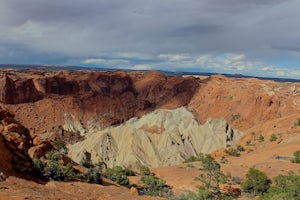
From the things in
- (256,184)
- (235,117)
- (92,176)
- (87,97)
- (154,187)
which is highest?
(92,176)

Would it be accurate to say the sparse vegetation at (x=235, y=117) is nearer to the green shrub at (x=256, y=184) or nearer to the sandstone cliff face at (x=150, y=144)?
the sandstone cliff face at (x=150, y=144)

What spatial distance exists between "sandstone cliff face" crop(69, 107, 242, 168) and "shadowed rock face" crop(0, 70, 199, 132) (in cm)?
1933

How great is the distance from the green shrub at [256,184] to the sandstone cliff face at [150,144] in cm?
2697

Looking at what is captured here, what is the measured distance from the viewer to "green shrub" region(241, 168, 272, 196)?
2653 cm

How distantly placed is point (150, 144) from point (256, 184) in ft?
109

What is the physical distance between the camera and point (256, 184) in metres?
26.6

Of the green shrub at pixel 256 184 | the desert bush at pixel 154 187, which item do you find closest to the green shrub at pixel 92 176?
the desert bush at pixel 154 187

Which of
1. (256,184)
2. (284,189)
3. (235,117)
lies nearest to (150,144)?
(235,117)

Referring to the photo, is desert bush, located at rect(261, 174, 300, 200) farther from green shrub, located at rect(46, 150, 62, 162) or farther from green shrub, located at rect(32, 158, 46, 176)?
green shrub, located at rect(32, 158, 46, 176)

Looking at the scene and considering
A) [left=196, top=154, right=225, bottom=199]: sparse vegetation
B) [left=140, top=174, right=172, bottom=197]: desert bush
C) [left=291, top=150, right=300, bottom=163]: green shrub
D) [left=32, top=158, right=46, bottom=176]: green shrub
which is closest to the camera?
[left=32, top=158, right=46, bottom=176]: green shrub

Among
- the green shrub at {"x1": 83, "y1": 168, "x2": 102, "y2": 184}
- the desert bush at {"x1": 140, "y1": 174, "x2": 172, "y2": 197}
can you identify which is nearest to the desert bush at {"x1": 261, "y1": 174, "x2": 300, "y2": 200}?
the desert bush at {"x1": 140, "y1": 174, "x2": 172, "y2": 197}

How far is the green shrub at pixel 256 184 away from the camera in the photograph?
26.5m

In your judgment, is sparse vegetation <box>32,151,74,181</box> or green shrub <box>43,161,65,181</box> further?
green shrub <box>43,161,65,181</box>

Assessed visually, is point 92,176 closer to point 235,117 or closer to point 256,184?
point 256,184
